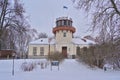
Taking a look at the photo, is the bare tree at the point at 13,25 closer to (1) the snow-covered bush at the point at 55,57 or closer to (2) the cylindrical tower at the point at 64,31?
(1) the snow-covered bush at the point at 55,57

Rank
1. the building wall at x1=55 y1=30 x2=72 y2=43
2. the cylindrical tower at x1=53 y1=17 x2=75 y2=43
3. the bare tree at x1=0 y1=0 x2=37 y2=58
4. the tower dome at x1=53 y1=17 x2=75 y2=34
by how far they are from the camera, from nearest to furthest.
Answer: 1. the bare tree at x1=0 y1=0 x2=37 y2=58
2. the tower dome at x1=53 y1=17 x2=75 y2=34
3. the cylindrical tower at x1=53 y1=17 x2=75 y2=43
4. the building wall at x1=55 y1=30 x2=72 y2=43

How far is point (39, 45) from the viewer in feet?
171

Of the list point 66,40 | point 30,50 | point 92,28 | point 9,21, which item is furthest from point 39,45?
point 92,28

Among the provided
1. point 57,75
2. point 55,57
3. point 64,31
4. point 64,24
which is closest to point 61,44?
point 64,31

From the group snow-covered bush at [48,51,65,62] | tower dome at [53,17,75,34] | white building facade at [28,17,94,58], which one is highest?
tower dome at [53,17,75,34]

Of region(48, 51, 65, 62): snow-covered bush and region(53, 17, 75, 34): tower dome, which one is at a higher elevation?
region(53, 17, 75, 34): tower dome

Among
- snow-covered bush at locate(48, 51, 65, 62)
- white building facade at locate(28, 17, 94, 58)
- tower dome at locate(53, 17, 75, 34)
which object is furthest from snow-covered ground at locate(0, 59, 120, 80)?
tower dome at locate(53, 17, 75, 34)

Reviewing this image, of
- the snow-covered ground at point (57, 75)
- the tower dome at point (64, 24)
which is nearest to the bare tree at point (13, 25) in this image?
the snow-covered ground at point (57, 75)

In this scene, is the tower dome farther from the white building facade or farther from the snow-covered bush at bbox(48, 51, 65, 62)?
the snow-covered bush at bbox(48, 51, 65, 62)

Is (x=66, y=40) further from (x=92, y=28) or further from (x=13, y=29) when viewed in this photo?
(x=92, y=28)

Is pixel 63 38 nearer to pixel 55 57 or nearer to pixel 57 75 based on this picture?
pixel 55 57

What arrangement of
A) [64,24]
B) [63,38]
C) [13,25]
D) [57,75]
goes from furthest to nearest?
1. [64,24]
2. [63,38]
3. [13,25]
4. [57,75]

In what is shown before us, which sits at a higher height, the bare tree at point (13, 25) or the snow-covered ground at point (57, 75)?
the bare tree at point (13, 25)

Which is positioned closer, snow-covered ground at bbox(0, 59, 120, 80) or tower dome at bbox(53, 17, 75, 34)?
snow-covered ground at bbox(0, 59, 120, 80)
